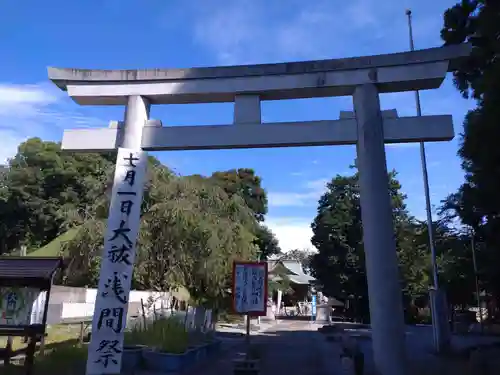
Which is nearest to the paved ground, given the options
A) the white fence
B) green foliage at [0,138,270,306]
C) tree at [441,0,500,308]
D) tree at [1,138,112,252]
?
the white fence

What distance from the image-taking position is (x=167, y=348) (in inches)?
427

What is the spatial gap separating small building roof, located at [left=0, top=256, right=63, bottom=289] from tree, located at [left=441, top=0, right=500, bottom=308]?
321 inches

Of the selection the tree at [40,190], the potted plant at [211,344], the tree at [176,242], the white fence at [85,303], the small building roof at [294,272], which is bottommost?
the potted plant at [211,344]

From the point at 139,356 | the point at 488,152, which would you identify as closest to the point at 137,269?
the point at 139,356

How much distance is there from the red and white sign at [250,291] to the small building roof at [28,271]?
11.6 feet

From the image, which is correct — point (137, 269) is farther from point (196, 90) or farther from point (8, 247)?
point (8, 247)

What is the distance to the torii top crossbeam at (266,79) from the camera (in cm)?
784

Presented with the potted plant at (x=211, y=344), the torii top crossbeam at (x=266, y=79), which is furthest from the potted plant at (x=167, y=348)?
the torii top crossbeam at (x=266, y=79)

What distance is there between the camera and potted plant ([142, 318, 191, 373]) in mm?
10461

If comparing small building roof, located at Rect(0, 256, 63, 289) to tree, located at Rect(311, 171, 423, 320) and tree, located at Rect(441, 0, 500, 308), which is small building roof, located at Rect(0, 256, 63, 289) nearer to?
tree, located at Rect(441, 0, 500, 308)

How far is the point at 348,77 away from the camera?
8.02 m

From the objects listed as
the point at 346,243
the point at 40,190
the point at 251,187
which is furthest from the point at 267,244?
the point at 40,190

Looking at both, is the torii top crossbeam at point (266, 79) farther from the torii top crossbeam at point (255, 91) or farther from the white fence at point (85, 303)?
the white fence at point (85, 303)

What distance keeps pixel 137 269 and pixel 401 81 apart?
44.0 feet
